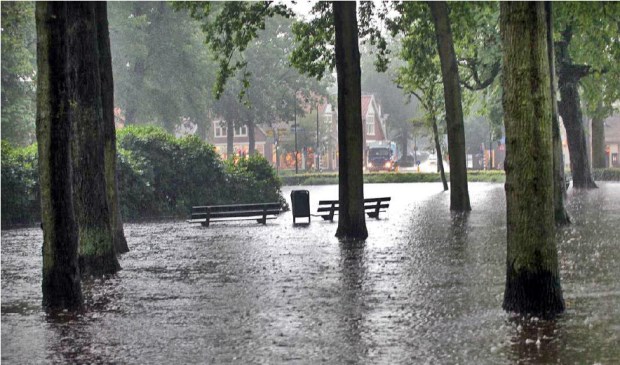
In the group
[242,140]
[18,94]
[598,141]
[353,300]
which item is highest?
[18,94]

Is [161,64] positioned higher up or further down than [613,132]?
higher up

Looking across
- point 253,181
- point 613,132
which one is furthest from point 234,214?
point 613,132

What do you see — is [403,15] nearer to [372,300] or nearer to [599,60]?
[599,60]

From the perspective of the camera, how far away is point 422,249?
22797 mm

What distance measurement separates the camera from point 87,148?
19703 mm

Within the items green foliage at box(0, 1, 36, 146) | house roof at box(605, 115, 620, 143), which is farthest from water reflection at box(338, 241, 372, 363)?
house roof at box(605, 115, 620, 143)

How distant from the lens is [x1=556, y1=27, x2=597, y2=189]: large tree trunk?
48125 millimetres

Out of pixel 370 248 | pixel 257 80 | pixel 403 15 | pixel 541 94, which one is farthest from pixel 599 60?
pixel 257 80

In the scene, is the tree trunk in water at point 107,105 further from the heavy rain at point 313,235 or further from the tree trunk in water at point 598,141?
the tree trunk in water at point 598,141

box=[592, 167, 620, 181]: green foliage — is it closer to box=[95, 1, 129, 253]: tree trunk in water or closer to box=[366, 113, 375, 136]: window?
box=[95, 1, 129, 253]: tree trunk in water

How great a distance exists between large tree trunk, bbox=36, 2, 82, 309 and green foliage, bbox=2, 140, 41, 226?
22351 millimetres

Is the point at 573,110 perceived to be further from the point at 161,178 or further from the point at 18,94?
the point at 18,94

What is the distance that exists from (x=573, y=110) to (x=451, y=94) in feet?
62.3

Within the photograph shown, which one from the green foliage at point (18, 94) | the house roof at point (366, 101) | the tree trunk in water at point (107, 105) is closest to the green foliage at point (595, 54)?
the tree trunk in water at point (107, 105)
